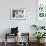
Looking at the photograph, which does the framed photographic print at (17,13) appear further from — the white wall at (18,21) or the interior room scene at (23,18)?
the white wall at (18,21)

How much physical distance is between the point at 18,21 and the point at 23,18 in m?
0.24

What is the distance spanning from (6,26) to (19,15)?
→ 706 mm

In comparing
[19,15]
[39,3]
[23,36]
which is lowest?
[23,36]

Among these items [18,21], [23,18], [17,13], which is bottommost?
[18,21]

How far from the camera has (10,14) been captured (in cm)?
622

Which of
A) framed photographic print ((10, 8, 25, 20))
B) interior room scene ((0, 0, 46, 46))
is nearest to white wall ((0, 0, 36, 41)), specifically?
interior room scene ((0, 0, 46, 46))

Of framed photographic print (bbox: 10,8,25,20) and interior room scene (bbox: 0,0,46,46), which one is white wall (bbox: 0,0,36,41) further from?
framed photographic print (bbox: 10,8,25,20)

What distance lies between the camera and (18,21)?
6.25 meters

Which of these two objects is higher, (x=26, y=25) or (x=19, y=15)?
(x=19, y=15)

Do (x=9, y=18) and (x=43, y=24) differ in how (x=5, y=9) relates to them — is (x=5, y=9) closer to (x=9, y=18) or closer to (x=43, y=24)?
(x=9, y=18)

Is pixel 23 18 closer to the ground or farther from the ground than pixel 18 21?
farther from the ground

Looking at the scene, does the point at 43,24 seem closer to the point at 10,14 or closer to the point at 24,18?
the point at 24,18

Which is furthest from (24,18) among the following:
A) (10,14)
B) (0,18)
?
(0,18)

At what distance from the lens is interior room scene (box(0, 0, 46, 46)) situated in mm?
6203
